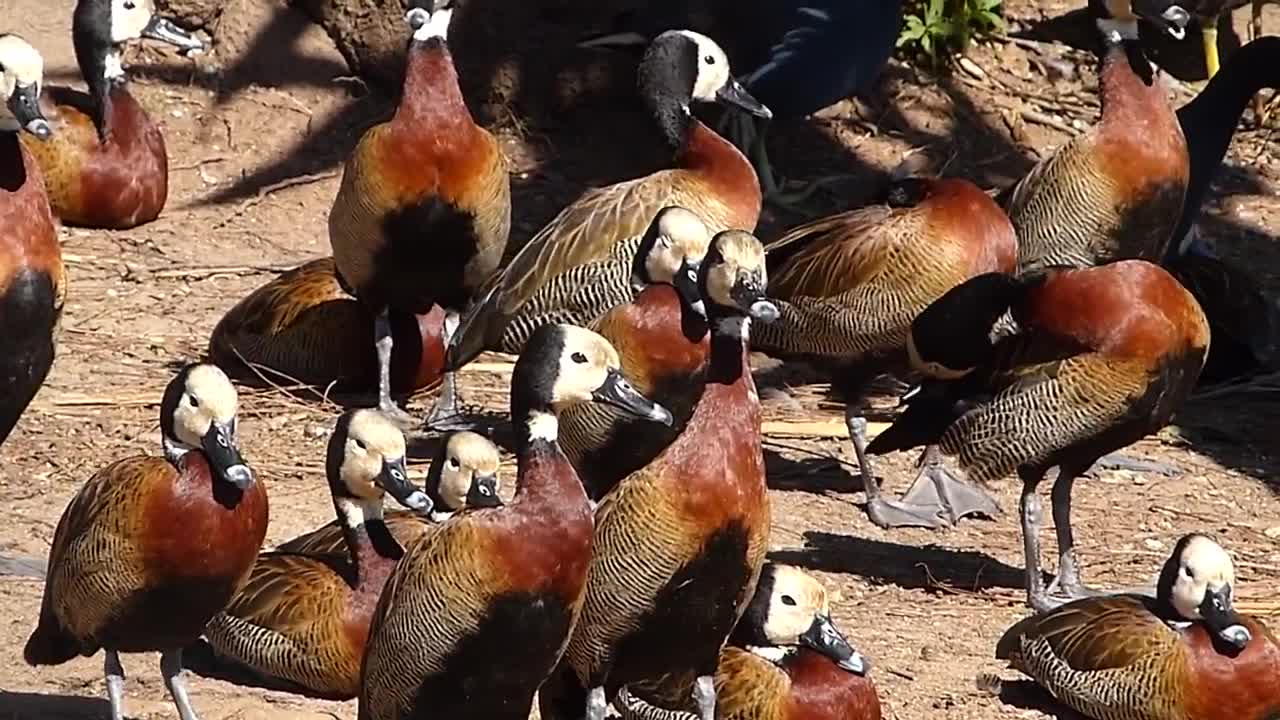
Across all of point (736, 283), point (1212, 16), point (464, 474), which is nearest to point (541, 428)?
point (736, 283)

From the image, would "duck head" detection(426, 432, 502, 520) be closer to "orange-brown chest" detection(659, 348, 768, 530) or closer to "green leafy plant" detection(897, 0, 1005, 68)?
"orange-brown chest" detection(659, 348, 768, 530)

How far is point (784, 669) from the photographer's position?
6.02 meters

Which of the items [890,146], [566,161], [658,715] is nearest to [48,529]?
[658,715]

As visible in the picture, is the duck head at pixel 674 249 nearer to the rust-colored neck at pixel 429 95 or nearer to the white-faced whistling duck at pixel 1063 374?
the white-faced whistling duck at pixel 1063 374

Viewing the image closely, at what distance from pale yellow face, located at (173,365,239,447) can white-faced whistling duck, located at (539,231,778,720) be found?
907mm

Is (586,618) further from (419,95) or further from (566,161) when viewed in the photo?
(566,161)

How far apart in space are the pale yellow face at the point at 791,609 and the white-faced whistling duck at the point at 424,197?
2.67 metres

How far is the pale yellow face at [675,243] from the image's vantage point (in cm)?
695

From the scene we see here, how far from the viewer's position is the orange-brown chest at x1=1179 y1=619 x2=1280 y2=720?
6.13 metres

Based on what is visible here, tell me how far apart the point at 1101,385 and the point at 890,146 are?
4425 millimetres

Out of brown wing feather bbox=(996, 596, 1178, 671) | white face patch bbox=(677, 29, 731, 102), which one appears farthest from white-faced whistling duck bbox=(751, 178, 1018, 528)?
brown wing feather bbox=(996, 596, 1178, 671)

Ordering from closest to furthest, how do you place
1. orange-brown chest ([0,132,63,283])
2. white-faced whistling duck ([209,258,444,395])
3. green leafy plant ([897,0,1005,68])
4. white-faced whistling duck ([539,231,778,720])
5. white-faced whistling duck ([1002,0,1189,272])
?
white-faced whistling duck ([539,231,778,720])
orange-brown chest ([0,132,63,283])
white-faced whistling duck ([1002,0,1189,272])
white-faced whistling duck ([209,258,444,395])
green leafy plant ([897,0,1005,68])

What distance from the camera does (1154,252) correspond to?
823 cm

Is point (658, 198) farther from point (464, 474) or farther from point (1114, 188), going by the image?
point (464, 474)
